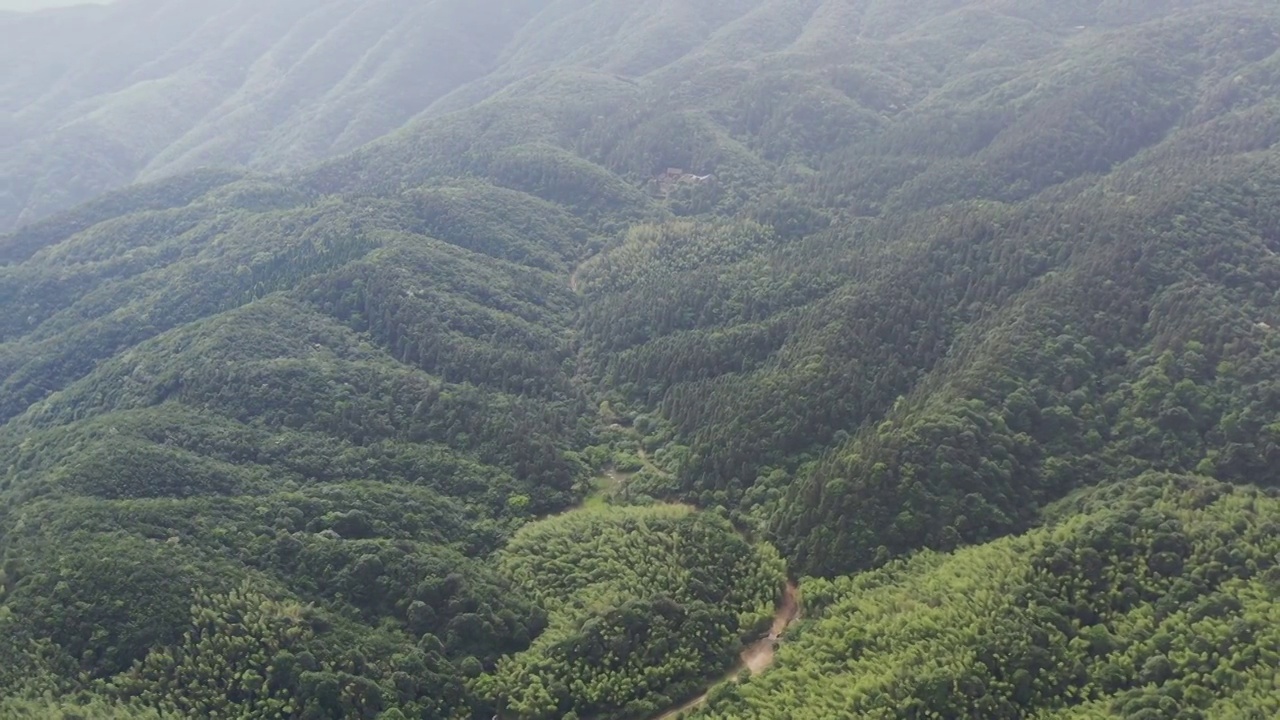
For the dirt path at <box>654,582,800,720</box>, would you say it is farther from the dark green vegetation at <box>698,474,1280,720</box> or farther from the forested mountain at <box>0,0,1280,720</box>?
the dark green vegetation at <box>698,474,1280,720</box>

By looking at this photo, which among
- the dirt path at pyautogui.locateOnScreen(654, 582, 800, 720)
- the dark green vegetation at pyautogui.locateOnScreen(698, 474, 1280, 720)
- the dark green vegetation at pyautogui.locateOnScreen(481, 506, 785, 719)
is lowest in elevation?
the dirt path at pyautogui.locateOnScreen(654, 582, 800, 720)

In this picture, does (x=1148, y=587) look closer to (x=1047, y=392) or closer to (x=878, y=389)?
(x=1047, y=392)

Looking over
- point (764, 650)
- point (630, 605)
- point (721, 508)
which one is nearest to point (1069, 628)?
point (764, 650)

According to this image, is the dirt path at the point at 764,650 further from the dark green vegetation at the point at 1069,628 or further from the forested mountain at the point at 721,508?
the dark green vegetation at the point at 1069,628

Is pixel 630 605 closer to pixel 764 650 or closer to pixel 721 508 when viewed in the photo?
pixel 764 650

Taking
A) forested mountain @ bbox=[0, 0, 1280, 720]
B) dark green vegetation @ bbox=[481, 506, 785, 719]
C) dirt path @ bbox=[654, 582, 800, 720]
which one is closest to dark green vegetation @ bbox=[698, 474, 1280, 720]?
forested mountain @ bbox=[0, 0, 1280, 720]

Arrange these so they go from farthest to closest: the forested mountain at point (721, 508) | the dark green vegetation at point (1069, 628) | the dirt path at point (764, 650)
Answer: the dirt path at point (764, 650), the forested mountain at point (721, 508), the dark green vegetation at point (1069, 628)

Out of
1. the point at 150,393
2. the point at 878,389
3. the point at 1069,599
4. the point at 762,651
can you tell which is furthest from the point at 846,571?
the point at 150,393

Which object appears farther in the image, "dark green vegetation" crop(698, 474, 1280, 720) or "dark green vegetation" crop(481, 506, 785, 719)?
"dark green vegetation" crop(481, 506, 785, 719)

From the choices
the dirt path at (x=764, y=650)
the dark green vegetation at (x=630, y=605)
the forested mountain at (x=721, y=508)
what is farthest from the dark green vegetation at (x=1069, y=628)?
the dark green vegetation at (x=630, y=605)
